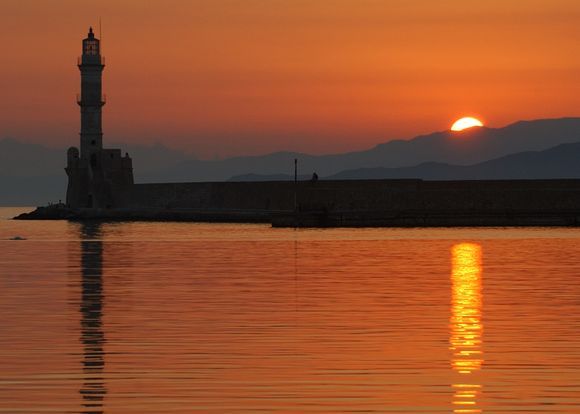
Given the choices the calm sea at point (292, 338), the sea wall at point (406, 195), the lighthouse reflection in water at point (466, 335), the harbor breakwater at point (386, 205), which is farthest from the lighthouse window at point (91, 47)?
the lighthouse reflection in water at point (466, 335)

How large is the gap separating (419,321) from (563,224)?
65075 mm

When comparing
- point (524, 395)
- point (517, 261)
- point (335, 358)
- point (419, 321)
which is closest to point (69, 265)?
point (517, 261)

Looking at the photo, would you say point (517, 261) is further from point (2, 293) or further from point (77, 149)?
point (77, 149)

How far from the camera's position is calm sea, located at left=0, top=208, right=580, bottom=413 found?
1402 centimetres

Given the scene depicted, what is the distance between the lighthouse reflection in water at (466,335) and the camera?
553 inches

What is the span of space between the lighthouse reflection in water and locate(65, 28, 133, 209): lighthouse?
7505 centimetres

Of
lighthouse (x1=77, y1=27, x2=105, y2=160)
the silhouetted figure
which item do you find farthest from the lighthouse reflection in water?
lighthouse (x1=77, y1=27, x2=105, y2=160)

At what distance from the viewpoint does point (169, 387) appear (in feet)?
48.2

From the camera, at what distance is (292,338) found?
1948cm

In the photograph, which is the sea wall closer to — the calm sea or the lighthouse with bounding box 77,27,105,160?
the lighthouse with bounding box 77,27,105,160

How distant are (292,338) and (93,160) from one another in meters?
94.1

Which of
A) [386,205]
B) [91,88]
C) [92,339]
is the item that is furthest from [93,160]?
[92,339]

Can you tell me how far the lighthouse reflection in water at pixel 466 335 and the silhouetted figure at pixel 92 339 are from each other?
4026 mm

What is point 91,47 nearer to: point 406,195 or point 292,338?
point 406,195
